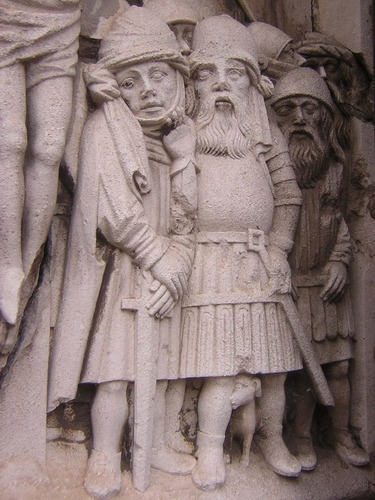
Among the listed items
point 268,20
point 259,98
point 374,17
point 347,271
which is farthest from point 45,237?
point 374,17

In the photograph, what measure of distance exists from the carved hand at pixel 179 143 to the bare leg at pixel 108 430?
1048 mm

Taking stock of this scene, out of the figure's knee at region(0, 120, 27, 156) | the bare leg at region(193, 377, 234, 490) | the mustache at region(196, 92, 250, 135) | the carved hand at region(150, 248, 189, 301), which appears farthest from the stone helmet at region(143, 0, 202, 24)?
the bare leg at region(193, 377, 234, 490)

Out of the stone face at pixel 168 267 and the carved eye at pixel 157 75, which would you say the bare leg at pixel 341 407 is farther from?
the carved eye at pixel 157 75

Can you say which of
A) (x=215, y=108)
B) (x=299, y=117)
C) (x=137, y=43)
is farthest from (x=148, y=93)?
(x=299, y=117)

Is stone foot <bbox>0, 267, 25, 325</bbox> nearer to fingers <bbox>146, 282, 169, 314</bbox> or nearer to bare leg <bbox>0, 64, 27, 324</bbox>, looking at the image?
bare leg <bbox>0, 64, 27, 324</bbox>

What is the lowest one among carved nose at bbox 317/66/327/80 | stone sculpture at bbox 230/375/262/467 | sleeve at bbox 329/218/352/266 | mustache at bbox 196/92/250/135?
stone sculpture at bbox 230/375/262/467

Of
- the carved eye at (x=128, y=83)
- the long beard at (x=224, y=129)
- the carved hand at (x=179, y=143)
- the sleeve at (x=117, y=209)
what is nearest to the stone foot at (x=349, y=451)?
the sleeve at (x=117, y=209)

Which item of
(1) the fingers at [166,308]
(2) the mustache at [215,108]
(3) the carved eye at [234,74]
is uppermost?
(3) the carved eye at [234,74]

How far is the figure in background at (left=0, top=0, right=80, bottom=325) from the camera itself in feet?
7.69

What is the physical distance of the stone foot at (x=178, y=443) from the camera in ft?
9.07

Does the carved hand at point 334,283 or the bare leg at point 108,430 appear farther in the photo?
the carved hand at point 334,283

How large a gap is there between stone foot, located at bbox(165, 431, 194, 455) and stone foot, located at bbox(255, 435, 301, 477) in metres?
0.37

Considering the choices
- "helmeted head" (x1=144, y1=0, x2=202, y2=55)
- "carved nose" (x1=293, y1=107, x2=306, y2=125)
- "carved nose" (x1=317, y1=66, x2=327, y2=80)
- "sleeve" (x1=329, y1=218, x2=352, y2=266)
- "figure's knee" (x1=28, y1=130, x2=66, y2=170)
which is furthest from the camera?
"carved nose" (x1=317, y1=66, x2=327, y2=80)

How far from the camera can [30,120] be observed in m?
2.47
